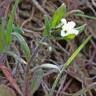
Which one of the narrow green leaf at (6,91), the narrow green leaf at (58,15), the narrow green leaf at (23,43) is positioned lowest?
the narrow green leaf at (6,91)

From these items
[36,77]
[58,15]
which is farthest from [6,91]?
[58,15]

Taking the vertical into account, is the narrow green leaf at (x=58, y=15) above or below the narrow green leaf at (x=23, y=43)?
above

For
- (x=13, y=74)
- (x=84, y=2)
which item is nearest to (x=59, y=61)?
(x=13, y=74)

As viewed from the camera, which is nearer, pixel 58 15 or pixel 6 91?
pixel 58 15

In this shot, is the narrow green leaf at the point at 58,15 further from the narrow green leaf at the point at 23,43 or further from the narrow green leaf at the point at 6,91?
the narrow green leaf at the point at 6,91

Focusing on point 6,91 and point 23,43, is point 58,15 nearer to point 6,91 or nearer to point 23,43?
point 23,43

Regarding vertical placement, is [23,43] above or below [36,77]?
above

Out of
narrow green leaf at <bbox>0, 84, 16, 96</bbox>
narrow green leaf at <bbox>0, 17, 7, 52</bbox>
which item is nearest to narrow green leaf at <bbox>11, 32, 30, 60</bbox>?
narrow green leaf at <bbox>0, 17, 7, 52</bbox>

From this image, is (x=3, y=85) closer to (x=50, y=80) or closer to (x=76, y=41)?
(x=50, y=80)

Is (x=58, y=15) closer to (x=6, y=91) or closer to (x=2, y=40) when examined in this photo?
(x=2, y=40)

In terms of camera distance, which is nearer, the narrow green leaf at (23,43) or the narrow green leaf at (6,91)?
the narrow green leaf at (23,43)

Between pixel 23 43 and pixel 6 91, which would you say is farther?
pixel 6 91

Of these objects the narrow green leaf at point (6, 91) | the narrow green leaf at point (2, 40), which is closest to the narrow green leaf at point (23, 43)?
the narrow green leaf at point (2, 40)
